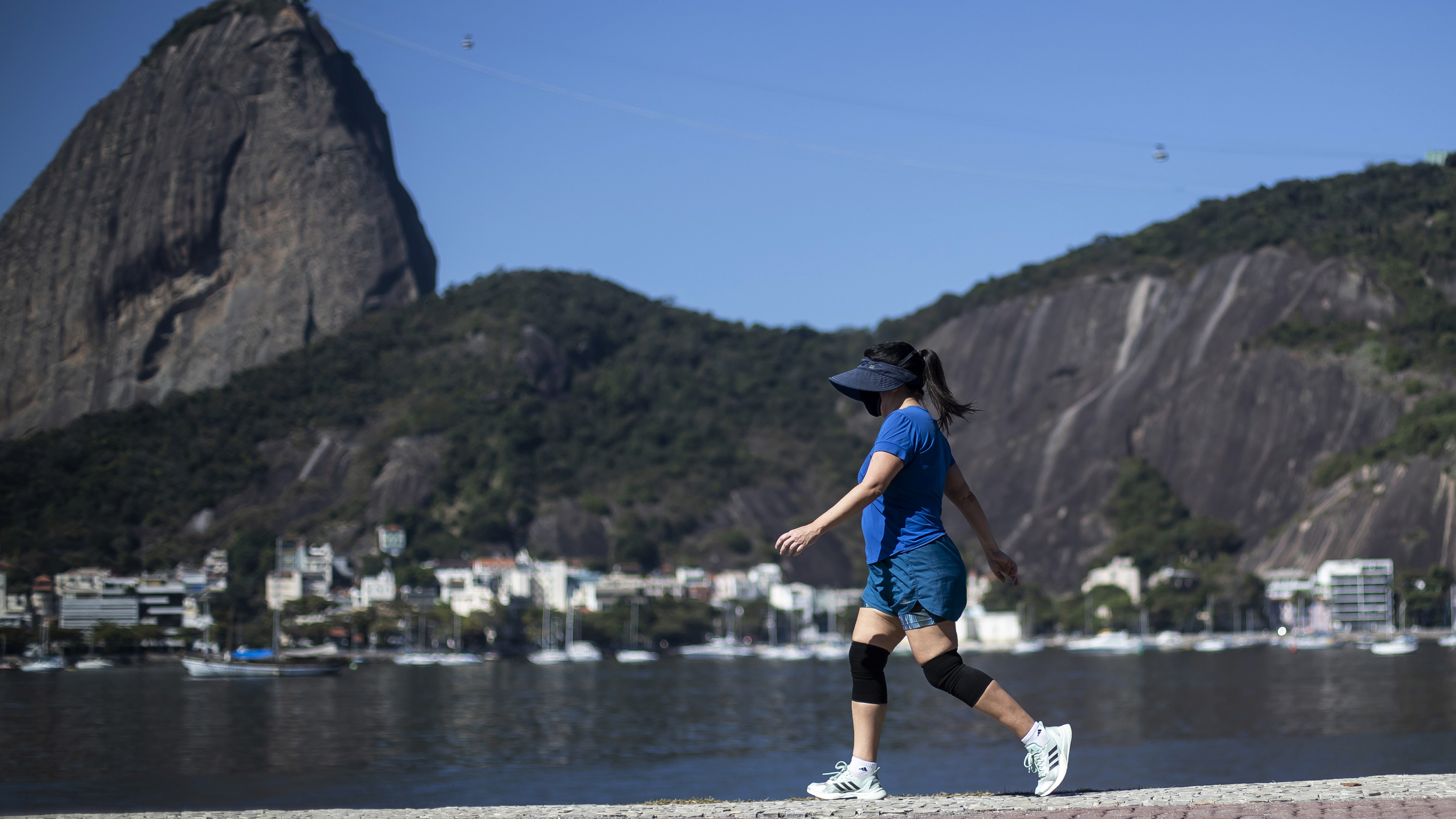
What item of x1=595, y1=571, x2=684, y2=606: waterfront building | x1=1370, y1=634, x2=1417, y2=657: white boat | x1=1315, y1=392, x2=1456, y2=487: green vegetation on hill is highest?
x1=1315, y1=392, x2=1456, y2=487: green vegetation on hill

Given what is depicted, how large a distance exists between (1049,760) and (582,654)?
110461mm

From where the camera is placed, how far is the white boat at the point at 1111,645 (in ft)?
391

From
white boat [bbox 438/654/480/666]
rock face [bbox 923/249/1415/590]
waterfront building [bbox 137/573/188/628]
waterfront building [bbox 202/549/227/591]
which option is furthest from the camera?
rock face [bbox 923/249/1415/590]

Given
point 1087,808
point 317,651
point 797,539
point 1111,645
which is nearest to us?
point 797,539

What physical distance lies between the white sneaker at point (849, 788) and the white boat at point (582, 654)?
107402 mm

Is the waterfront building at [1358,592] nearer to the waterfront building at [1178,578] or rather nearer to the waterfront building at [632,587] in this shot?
the waterfront building at [1178,578]

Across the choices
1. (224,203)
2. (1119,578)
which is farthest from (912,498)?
(224,203)

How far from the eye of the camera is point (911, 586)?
6.85 metres

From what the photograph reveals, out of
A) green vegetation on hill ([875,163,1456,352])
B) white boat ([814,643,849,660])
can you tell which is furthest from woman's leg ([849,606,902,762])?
green vegetation on hill ([875,163,1456,352])

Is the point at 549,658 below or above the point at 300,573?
below

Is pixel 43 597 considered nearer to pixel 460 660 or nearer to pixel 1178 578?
pixel 460 660

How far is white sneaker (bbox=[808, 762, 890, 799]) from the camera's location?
7.07m

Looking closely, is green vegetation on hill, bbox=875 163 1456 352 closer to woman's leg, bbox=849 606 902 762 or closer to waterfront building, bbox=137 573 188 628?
waterfront building, bbox=137 573 188 628

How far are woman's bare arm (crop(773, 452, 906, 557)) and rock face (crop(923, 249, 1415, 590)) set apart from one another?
129943mm
